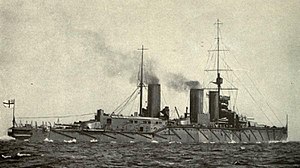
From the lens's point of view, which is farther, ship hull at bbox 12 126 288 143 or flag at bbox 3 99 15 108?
ship hull at bbox 12 126 288 143

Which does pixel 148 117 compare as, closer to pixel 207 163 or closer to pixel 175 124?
pixel 175 124

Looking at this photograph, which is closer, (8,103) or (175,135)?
(8,103)

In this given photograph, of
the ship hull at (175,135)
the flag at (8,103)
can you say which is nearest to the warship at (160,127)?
the ship hull at (175,135)

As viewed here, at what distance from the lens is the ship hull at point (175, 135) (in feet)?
50.2

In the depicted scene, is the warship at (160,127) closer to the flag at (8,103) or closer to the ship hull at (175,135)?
the ship hull at (175,135)

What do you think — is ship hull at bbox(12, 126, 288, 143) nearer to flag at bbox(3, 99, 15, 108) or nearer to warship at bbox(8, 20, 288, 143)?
warship at bbox(8, 20, 288, 143)

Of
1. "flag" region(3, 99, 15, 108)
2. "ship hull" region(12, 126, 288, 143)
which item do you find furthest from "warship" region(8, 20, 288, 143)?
"flag" region(3, 99, 15, 108)

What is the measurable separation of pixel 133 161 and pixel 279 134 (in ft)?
47.9

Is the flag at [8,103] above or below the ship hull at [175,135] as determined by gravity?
above

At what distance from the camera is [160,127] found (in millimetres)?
16859

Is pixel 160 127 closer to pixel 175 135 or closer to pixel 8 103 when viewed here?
pixel 175 135

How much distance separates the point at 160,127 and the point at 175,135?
59 cm

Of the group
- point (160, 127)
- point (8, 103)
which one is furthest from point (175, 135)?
point (8, 103)

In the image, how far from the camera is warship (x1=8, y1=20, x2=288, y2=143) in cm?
1533
